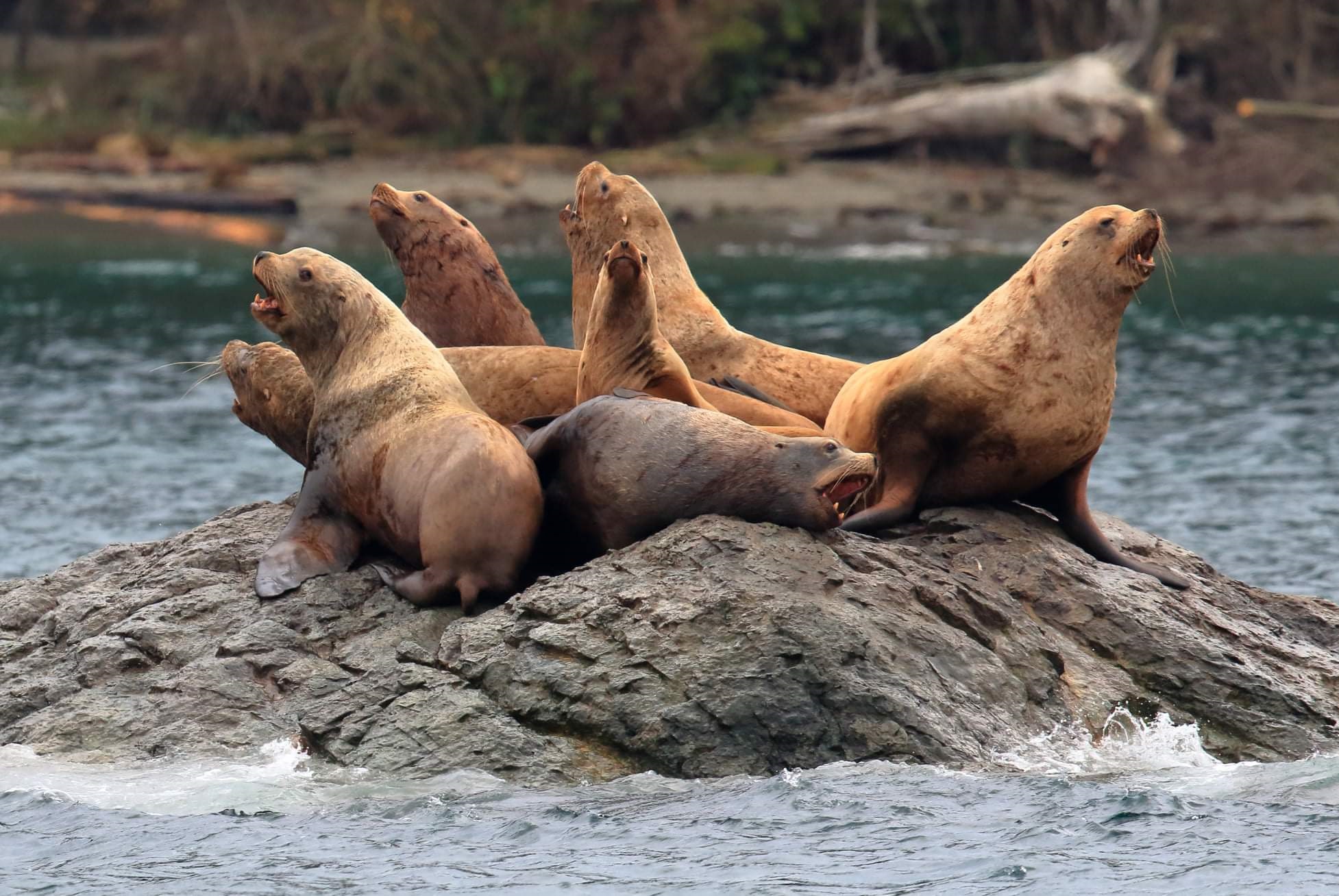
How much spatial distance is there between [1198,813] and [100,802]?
371 centimetres

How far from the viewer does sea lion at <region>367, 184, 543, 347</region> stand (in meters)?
9.65

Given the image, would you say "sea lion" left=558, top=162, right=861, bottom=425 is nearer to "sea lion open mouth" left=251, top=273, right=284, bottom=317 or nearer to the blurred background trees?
"sea lion open mouth" left=251, top=273, right=284, bottom=317

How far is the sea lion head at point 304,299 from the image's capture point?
321 inches

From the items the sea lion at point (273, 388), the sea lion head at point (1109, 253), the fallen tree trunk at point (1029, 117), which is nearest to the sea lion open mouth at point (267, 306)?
the sea lion at point (273, 388)

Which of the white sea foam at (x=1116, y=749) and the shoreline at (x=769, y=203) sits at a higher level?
the white sea foam at (x=1116, y=749)

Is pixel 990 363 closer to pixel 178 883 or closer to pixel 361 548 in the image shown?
pixel 361 548

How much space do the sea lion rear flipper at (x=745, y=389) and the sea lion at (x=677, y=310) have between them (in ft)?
0.39

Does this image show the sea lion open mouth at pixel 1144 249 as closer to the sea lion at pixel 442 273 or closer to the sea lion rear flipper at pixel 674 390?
the sea lion rear flipper at pixel 674 390

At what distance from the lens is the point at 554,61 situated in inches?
1594

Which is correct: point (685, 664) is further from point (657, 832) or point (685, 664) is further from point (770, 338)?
point (770, 338)

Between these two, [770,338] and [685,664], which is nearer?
[685,664]

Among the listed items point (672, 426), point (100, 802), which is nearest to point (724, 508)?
point (672, 426)

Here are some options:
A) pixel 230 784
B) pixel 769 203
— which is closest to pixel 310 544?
pixel 230 784

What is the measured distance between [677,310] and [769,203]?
25.9 m
